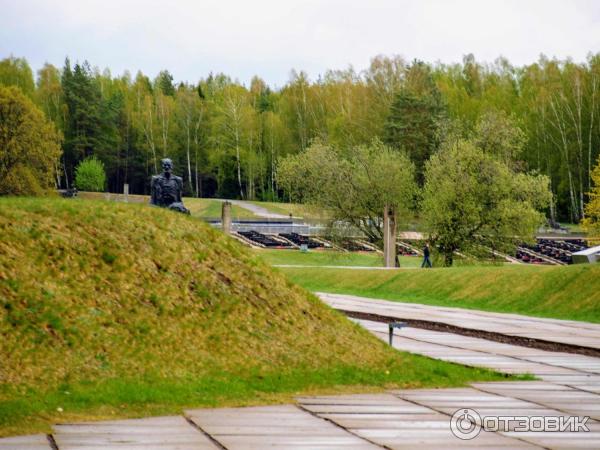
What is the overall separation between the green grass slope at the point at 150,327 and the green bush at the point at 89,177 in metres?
88.1

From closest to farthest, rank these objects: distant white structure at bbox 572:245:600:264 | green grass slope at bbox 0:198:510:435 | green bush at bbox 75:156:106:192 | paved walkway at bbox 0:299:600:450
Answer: paved walkway at bbox 0:299:600:450
green grass slope at bbox 0:198:510:435
distant white structure at bbox 572:245:600:264
green bush at bbox 75:156:106:192

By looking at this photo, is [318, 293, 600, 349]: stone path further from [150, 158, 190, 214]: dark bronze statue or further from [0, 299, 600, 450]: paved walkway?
[0, 299, 600, 450]: paved walkway

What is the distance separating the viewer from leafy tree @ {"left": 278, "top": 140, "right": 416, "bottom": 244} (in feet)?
179

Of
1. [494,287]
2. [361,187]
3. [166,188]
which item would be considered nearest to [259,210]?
[361,187]

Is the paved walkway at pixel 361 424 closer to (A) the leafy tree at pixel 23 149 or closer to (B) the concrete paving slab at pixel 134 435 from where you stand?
(B) the concrete paving slab at pixel 134 435

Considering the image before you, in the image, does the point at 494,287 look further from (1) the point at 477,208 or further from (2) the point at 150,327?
(2) the point at 150,327

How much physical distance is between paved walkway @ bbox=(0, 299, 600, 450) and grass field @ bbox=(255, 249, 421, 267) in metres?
41.4

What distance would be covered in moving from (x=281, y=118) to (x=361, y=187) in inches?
2399

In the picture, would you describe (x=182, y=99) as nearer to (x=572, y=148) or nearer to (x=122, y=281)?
(x=572, y=148)

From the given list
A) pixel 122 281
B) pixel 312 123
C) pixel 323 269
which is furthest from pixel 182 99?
pixel 122 281

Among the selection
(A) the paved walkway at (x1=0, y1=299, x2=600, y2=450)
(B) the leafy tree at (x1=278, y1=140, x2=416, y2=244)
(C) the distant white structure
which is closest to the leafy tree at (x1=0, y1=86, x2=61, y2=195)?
(B) the leafy tree at (x1=278, y1=140, x2=416, y2=244)

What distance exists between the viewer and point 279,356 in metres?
12.1

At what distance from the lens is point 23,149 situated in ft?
230

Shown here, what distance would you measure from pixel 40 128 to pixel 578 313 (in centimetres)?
5531
